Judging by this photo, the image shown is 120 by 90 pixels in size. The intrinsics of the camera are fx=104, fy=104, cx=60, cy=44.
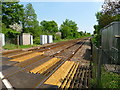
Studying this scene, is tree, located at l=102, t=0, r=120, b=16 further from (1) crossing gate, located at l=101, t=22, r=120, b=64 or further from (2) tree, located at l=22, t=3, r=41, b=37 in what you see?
(2) tree, located at l=22, t=3, r=41, b=37

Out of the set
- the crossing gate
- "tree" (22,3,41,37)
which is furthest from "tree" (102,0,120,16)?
"tree" (22,3,41,37)

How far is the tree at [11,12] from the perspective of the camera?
22.3 metres

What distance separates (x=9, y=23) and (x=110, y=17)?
21.1 metres

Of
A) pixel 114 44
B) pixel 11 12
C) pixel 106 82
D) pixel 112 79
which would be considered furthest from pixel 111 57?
pixel 11 12

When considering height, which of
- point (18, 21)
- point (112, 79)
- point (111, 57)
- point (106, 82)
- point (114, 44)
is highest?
point (18, 21)

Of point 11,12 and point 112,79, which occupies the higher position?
point 11,12

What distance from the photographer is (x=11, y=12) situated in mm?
23094

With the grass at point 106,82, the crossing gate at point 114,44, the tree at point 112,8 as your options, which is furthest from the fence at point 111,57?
the tree at point 112,8

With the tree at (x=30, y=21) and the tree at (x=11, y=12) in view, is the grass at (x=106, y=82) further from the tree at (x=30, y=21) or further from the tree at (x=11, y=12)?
the tree at (x=30, y=21)

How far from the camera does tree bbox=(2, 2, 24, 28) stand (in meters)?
22.3

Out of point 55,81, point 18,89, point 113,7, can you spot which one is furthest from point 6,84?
point 113,7

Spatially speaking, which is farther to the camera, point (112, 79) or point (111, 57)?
point (111, 57)

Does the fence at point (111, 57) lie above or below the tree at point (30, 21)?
below

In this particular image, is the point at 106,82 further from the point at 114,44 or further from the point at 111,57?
the point at 111,57
